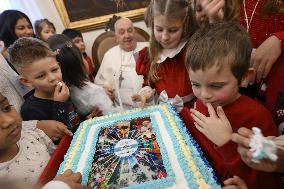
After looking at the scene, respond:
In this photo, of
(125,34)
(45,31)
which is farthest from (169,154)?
(45,31)

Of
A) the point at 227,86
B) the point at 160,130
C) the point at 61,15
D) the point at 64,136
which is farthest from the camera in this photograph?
the point at 61,15

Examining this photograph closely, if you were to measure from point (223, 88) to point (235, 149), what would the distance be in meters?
0.23

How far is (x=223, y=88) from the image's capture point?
92cm

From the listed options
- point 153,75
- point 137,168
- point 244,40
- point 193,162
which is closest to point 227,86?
point 244,40

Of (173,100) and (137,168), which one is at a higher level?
(137,168)

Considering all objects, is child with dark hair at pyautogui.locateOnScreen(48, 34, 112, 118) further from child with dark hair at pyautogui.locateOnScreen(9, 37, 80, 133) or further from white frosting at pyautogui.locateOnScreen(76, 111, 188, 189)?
white frosting at pyautogui.locateOnScreen(76, 111, 188, 189)

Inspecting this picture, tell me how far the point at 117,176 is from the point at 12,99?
1003mm

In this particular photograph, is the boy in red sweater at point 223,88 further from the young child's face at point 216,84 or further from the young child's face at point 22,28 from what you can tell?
the young child's face at point 22,28

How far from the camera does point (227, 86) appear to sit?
922mm

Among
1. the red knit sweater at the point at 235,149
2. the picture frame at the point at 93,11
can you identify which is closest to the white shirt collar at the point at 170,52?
the red knit sweater at the point at 235,149

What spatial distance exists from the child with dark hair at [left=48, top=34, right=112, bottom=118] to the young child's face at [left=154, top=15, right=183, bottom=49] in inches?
23.3

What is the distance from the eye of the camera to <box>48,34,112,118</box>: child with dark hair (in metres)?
1.65

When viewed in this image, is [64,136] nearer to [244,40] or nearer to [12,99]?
[12,99]

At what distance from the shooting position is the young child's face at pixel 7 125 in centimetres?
92
